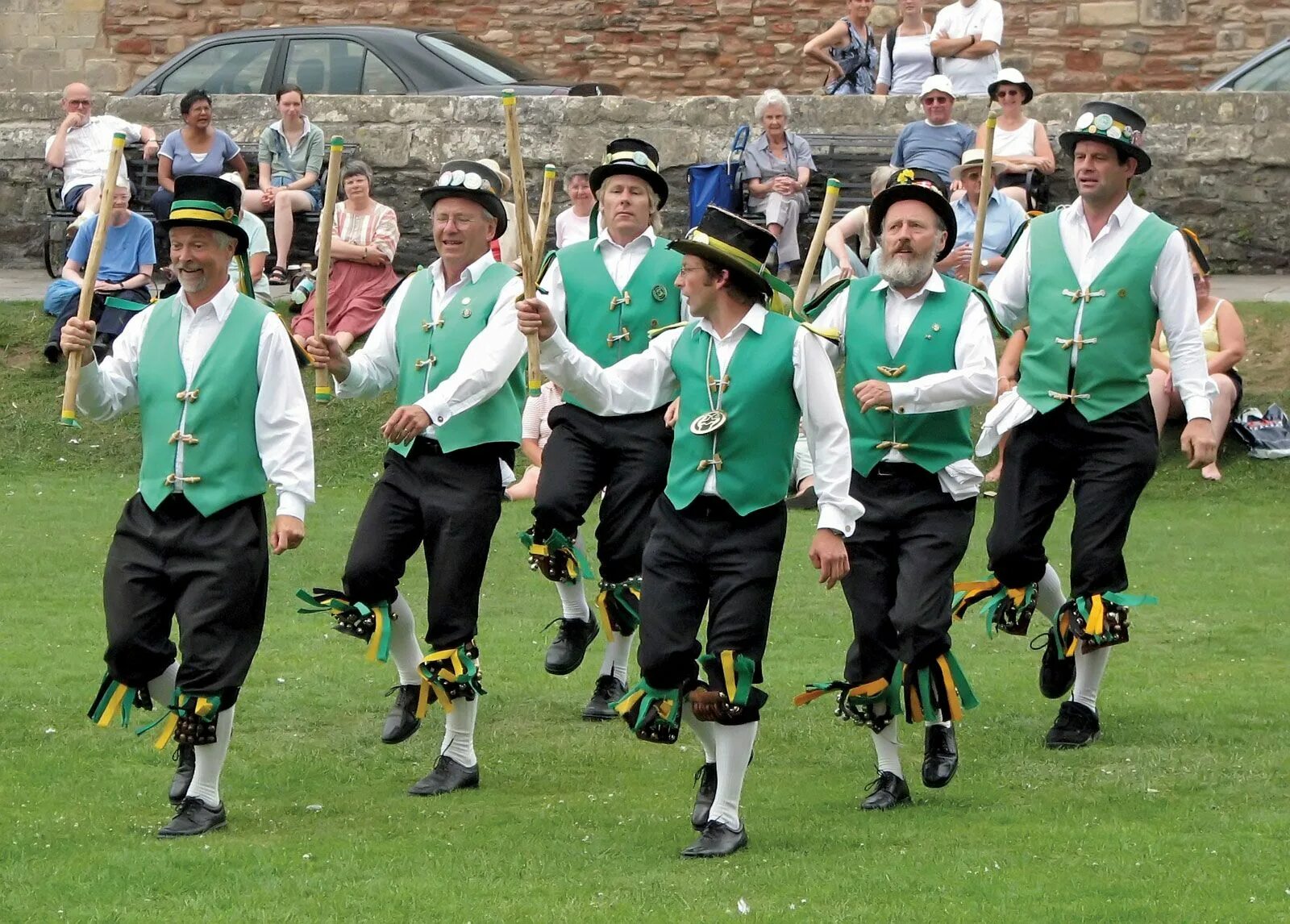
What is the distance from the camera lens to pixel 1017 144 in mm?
15289

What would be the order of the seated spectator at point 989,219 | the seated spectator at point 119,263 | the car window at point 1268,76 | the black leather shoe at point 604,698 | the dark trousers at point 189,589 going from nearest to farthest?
the dark trousers at point 189,589 < the black leather shoe at point 604,698 < the seated spectator at point 989,219 < the seated spectator at point 119,263 < the car window at point 1268,76

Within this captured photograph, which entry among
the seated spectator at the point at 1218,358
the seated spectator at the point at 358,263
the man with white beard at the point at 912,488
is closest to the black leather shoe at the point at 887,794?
the man with white beard at the point at 912,488

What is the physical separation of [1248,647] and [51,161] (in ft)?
38.3

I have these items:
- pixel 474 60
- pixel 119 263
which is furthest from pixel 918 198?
pixel 474 60

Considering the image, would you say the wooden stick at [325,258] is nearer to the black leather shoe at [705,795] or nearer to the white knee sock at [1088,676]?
the black leather shoe at [705,795]

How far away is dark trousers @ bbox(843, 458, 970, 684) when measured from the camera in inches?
272

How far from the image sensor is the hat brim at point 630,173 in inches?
326

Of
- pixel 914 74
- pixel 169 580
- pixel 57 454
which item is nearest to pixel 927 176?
pixel 169 580

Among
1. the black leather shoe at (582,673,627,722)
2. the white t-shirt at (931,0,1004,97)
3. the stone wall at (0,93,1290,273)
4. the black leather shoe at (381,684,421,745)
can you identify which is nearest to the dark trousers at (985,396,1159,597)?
the black leather shoe at (582,673,627,722)

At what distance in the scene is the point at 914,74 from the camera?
17859 millimetres

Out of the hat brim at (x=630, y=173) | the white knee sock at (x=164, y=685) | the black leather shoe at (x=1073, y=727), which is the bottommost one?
the black leather shoe at (x=1073, y=727)

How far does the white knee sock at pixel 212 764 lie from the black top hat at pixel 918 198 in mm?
2767

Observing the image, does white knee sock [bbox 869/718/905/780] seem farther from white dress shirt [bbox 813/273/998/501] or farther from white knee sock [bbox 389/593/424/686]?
white knee sock [bbox 389/593/424/686]

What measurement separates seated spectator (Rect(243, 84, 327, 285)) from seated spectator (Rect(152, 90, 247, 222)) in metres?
0.27
